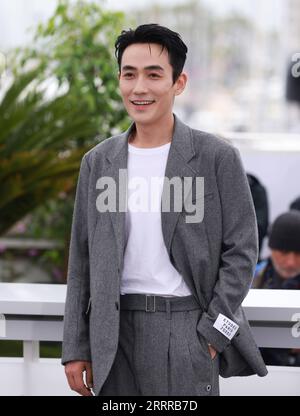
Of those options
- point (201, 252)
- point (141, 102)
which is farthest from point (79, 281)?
point (141, 102)

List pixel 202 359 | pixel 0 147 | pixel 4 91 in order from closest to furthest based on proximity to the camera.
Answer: pixel 202 359 < pixel 0 147 < pixel 4 91

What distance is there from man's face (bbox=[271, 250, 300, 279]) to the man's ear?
2127mm

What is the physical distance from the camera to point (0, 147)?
6688 mm

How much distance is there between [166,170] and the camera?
2365 millimetres

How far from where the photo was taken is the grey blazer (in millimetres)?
2326

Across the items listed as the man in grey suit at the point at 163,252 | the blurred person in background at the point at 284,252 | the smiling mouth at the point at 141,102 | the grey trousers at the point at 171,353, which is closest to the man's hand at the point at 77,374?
the man in grey suit at the point at 163,252

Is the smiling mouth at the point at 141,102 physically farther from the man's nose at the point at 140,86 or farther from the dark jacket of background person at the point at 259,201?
the dark jacket of background person at the point at 259,201

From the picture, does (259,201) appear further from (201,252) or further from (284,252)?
(201,252)

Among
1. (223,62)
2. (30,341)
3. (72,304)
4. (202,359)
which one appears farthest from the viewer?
(223,62)

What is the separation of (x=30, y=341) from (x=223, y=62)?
43.0 meters

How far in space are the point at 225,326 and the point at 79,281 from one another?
455 mm

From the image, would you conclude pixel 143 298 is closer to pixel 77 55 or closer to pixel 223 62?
pixel 77 55

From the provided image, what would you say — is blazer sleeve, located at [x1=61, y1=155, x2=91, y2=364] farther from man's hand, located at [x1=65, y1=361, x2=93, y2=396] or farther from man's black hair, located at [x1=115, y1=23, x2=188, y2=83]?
man's black hair, located at [x1=115, y1=23, x2=188, y2=83]
